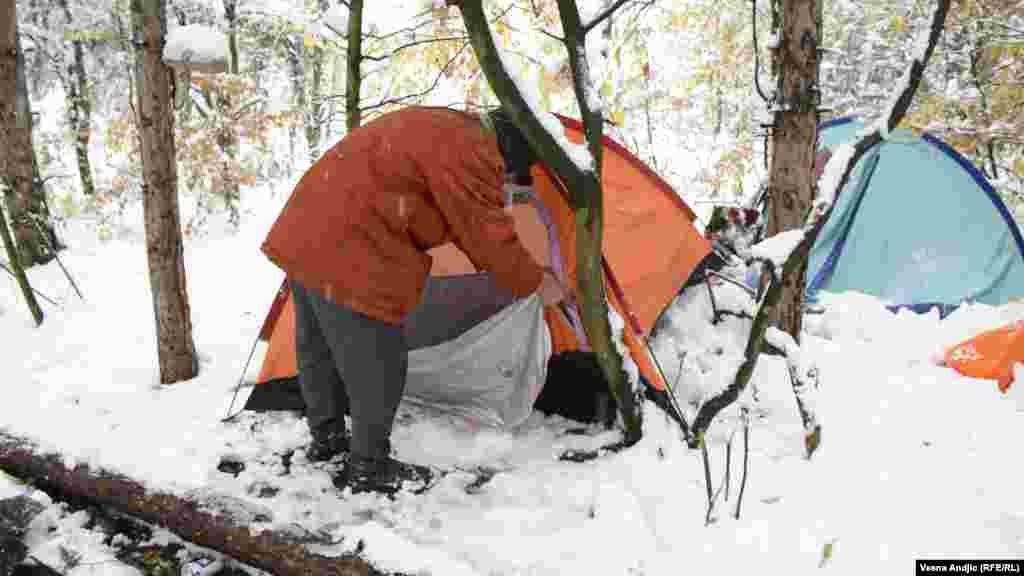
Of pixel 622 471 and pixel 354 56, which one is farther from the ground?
pixel 354 56

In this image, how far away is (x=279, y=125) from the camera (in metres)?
8.57

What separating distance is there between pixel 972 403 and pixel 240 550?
3.26m

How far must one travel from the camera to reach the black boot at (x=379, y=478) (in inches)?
97.7

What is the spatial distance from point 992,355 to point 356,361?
3.38 m

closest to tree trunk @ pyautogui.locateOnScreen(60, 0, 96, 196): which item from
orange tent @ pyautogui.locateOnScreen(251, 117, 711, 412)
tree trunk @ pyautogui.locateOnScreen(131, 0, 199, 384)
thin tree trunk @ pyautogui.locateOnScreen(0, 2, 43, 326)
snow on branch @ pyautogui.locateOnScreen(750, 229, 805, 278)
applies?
thin tree trunk @ pyautogui.locateOnScreen(0, 2, 43, 326)

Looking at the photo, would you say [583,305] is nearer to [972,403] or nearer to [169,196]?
[972,403]

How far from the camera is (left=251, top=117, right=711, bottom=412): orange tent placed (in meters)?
3.01

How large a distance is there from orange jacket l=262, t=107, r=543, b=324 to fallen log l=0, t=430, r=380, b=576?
804 millimetres

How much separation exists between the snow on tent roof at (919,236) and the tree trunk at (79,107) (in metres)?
11.4

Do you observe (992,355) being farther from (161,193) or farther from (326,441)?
(161,193)

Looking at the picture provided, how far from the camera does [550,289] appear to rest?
272 centimetres

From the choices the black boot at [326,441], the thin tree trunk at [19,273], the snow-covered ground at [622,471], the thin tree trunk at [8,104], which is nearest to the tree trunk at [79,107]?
the thin tree trunk at [8,104]

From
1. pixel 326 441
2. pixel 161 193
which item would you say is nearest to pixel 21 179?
pixel 161 193

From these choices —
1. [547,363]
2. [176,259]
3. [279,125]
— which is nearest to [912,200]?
[547,363]
